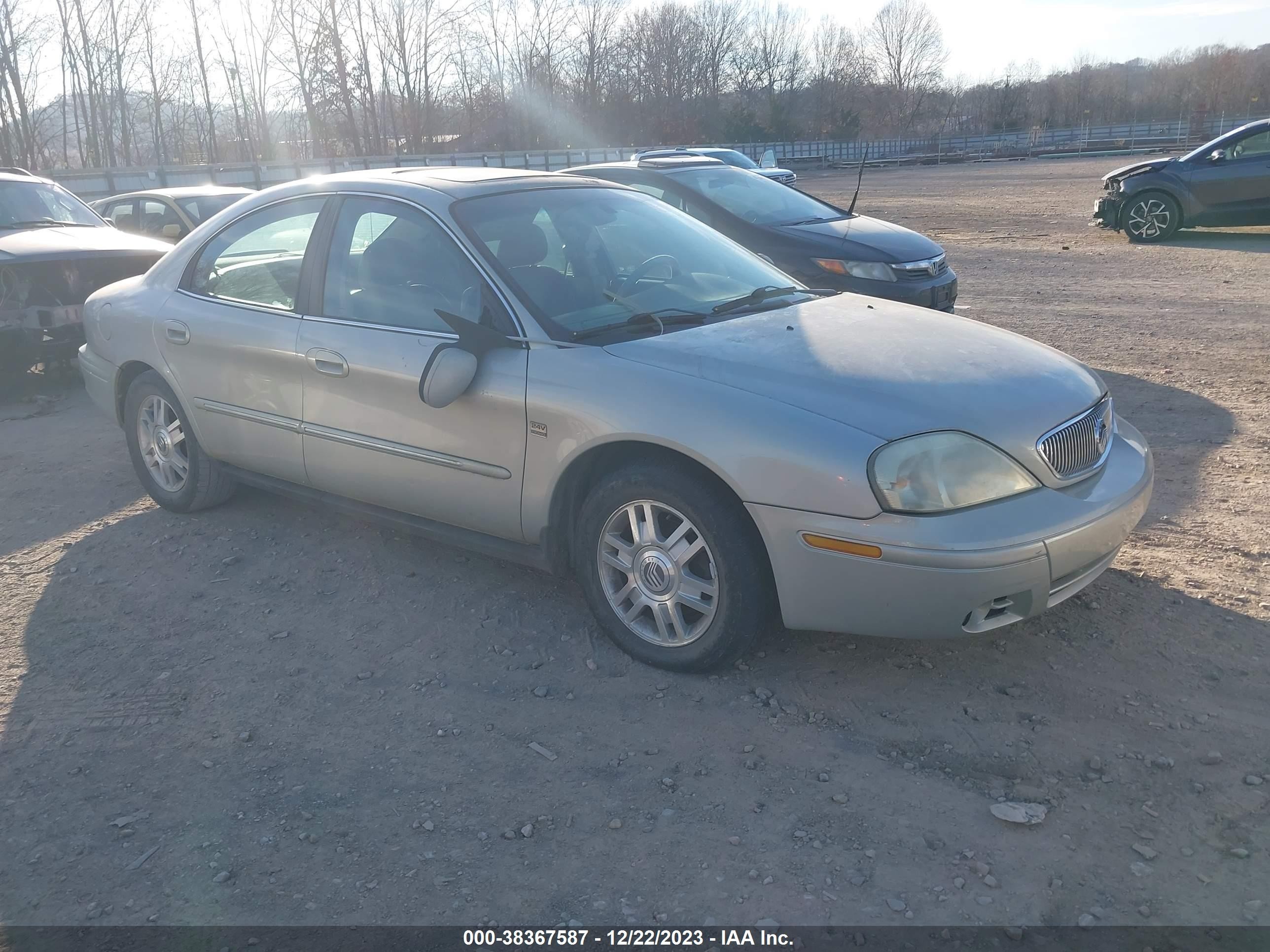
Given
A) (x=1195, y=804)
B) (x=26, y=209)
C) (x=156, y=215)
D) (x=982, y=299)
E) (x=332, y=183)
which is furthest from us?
(x=156, y=215)

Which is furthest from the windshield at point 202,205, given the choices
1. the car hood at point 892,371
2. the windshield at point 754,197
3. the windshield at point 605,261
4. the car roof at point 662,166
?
the car hood at point 892,371

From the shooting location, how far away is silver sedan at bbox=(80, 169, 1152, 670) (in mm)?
3174

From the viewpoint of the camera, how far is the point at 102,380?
221 inches

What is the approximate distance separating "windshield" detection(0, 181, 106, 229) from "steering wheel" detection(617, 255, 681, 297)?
273 inches

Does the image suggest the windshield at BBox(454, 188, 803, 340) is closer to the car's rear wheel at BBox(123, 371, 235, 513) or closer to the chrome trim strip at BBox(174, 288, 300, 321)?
the chrome trim strip at BBox(174, 288, 300, 321)

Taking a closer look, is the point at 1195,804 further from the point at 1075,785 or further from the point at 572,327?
the point at 572,327

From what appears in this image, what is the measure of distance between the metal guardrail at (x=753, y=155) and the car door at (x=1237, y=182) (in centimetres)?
1078

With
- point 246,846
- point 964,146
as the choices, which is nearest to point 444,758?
point 246,846

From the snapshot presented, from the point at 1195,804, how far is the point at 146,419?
497cm

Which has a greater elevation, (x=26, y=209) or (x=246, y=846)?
(x=26, y=209)

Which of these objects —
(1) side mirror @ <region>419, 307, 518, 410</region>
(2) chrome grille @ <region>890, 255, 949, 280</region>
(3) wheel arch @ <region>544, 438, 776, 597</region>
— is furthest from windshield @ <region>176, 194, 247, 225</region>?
(3) wheel arch @ <region>544, 438, 776, 597</region>

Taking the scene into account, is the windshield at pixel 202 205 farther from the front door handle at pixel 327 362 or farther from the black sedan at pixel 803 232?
the front door handle at pixel 327 362

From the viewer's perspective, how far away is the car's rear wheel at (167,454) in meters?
5.24

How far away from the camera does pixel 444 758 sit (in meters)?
3.26
